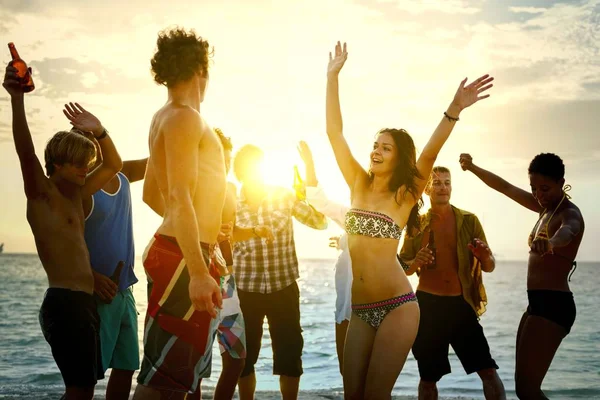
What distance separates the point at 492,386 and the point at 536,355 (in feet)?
2.23

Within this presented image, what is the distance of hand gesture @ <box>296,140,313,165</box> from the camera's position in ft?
22.1

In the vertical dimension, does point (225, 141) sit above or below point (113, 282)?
above


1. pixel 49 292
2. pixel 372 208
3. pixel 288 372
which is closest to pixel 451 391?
pixel 288 372

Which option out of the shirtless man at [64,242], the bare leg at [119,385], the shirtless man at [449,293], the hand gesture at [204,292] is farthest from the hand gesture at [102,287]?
the shirtless man at [449,293]

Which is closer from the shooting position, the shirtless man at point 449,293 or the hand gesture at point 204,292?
the hand gesture at point 204,292

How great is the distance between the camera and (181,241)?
3.14m

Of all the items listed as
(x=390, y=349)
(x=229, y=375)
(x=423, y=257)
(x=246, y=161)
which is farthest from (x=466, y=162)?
(x=229, y=375)

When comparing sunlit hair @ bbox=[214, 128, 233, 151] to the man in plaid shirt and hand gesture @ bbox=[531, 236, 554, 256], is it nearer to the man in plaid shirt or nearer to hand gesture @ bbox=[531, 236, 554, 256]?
the man in plaid shirt

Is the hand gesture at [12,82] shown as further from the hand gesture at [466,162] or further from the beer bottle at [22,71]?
the hand gesture at [466,162]

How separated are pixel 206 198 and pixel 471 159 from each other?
4.01 m

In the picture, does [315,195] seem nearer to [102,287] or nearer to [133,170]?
[133,170]

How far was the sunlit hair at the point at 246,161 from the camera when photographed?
7004mm

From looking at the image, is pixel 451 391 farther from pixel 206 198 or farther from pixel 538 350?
pixel 206 198

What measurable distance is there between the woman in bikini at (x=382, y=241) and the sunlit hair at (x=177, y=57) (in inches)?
62.9
